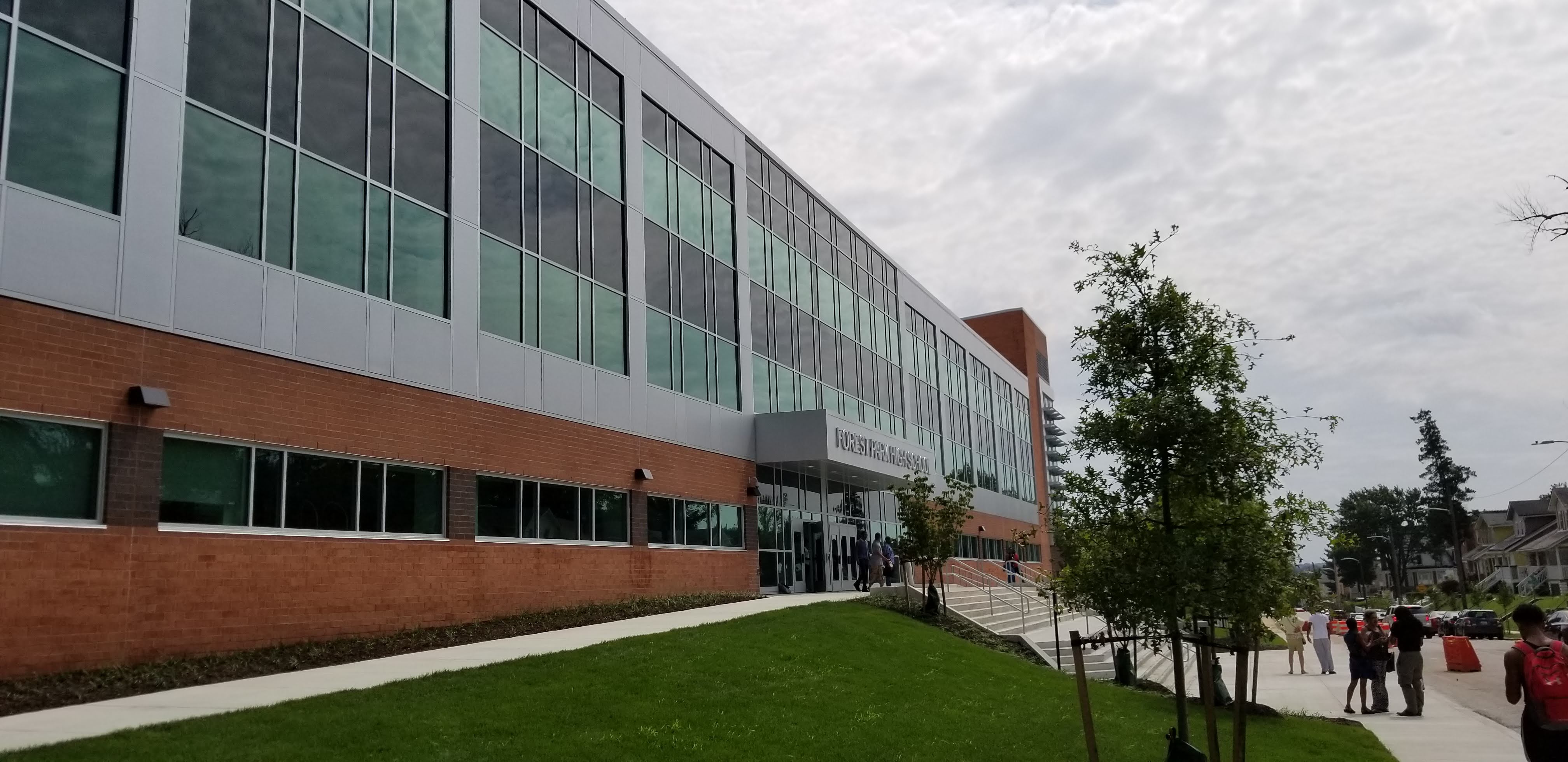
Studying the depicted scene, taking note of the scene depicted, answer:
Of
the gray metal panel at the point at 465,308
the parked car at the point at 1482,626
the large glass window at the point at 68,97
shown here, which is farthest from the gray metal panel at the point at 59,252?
the parked car at the point at 1482,626

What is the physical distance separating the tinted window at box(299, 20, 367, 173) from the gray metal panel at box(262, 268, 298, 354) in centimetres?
213

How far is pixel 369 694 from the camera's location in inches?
448

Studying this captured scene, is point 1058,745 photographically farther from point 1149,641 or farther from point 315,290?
point 315,290

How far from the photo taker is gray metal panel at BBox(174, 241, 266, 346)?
1415cm

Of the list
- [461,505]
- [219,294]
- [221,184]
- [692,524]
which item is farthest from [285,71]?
[692,524]

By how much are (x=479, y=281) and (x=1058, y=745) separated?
13.2 metres

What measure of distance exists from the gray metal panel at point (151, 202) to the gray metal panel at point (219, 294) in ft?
0.58

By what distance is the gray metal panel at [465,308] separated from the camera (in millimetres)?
19250

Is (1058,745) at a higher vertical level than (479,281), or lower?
lower

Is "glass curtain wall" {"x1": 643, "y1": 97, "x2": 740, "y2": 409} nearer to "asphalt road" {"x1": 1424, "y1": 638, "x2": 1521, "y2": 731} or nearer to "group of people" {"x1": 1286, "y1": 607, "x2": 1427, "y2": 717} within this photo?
"group of people" {"x1": 1286, "y1": 607, "x2": 1427, "y2": 717}

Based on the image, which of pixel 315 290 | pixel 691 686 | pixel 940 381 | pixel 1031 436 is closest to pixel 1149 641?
pixel 691 686

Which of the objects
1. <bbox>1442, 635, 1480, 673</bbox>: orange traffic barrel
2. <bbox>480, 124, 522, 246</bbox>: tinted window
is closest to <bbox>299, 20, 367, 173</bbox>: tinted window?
<bbox>480, 124, 522, 246</bbox>: tinted window

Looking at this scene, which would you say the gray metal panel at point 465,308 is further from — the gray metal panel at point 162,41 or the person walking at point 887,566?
the person walking at point 887,566

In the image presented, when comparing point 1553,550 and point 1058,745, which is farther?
point 1553,550
